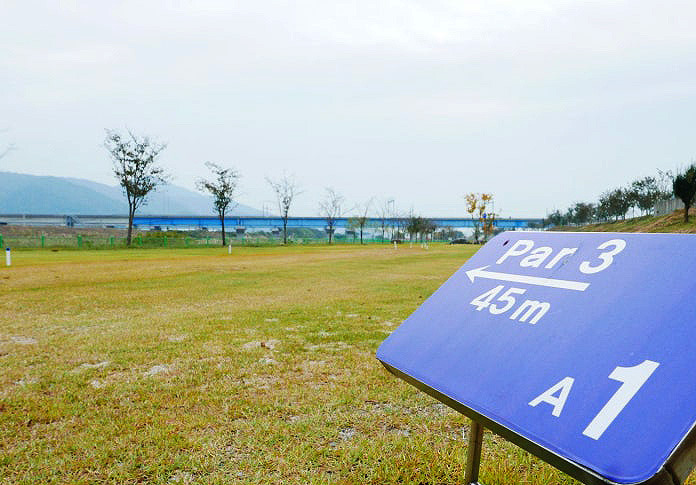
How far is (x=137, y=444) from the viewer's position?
10.7 feet

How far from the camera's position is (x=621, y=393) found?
122 centimetres

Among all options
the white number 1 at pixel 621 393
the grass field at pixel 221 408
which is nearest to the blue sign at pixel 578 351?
the white number 1 at pixel 621 393

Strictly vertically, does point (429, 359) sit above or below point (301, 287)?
above

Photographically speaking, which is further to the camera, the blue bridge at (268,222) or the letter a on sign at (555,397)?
the blue bridge at (268,222)

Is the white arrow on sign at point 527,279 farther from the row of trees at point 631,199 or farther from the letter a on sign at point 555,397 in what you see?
the row of trees at point 631,199

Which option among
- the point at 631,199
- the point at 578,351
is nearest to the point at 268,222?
the point at 631,199

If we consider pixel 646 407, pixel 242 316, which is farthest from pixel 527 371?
pixel 242 316

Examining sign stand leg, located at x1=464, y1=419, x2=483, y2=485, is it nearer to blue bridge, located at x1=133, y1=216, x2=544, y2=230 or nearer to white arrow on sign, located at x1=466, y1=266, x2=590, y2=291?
white arrow on sign, located at x1=466, y1=266, x2=590, y2=291

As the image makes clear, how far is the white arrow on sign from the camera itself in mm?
1732

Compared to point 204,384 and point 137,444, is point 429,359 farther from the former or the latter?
point 204,384

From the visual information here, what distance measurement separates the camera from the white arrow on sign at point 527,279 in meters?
1.73

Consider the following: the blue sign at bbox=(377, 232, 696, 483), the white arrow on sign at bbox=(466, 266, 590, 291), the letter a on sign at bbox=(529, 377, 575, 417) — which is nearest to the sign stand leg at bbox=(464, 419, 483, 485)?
the blue sign at bbox=(377, 232, 696, 483)

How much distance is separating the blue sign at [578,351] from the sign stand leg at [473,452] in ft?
1.72

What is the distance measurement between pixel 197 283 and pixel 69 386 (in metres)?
9.53
